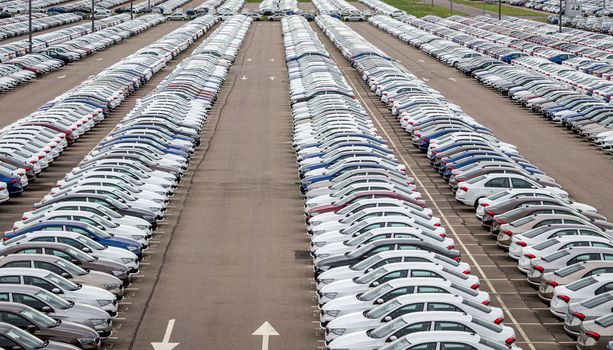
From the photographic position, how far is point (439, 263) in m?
27.8

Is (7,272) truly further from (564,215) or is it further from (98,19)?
(98,19)

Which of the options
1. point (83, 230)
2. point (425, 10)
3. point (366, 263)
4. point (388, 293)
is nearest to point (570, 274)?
point (366, 263)

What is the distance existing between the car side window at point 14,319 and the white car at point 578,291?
13430 mm

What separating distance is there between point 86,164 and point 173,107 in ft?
45.7

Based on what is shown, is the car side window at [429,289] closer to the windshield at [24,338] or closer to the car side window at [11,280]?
the windshield at [24,338]

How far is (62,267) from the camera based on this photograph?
27562 mm

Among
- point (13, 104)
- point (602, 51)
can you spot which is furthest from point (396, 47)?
point (13, 104)

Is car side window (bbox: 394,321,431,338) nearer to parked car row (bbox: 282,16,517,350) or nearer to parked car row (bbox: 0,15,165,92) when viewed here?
parked car row (bbox: 282,16,517,350)

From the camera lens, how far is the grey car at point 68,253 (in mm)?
28688

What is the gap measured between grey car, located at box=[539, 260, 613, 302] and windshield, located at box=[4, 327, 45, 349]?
13787 millimetres

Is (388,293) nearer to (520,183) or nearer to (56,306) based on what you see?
(56,306)

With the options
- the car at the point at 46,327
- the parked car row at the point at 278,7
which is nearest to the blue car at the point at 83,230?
the car at the point at 46,327

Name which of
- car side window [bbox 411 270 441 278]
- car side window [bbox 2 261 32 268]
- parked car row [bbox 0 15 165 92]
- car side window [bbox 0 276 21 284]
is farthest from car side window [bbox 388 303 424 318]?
Result: parked car row [bbox 0 15 165 92]

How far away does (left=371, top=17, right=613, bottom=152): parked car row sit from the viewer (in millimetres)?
56812
